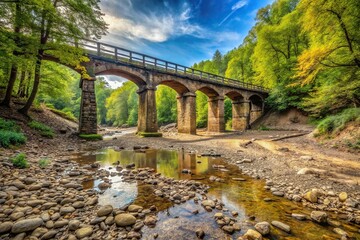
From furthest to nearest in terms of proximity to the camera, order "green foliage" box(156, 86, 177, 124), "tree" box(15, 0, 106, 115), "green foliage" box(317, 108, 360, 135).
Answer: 1. "green foliage" box(156, 86, 177, 124)
2. "tree" box(15, 0, 106, 115)
3. "green foliage" box(317, 108, 360, 135)

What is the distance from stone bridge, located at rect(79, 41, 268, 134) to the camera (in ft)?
39.2

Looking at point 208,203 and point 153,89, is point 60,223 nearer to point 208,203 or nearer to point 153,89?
point 208,203

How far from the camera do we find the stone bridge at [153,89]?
12.0 metres

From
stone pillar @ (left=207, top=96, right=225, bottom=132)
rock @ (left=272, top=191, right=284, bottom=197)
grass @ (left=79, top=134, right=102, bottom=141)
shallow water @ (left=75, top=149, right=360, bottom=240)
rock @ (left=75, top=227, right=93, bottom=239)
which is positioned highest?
stone pillar @ (left=207, top=96, right=225, bottom=132)

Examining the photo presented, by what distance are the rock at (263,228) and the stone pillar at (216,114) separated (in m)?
18.7

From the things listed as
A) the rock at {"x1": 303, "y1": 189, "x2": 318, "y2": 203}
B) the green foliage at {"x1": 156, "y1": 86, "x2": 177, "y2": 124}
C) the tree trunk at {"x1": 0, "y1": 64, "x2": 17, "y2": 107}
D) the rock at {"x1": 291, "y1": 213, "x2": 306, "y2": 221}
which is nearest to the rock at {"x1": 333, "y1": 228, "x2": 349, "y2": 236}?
the rock at {"x1": 291, "y1": 213, "x2": 306, "y2": 221}

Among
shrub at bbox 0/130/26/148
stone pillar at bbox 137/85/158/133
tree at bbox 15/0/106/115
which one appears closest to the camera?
shrub at bbox 0/130/26/148

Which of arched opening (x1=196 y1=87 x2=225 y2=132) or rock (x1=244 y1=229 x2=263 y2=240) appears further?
arched opening (x1=196 y1=87 x2=225 y2=132)

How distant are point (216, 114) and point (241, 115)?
618cm

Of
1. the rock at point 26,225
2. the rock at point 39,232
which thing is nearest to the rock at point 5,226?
the rock at point 26,225

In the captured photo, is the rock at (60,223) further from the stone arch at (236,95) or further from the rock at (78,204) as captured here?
the stone arch at (236,95)

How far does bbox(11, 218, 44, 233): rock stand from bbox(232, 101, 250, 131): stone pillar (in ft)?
81.2

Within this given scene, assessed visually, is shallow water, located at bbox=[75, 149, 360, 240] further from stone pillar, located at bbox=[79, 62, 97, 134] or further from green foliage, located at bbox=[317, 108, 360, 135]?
stone pillar, located at bbox=[79, 62, 97, 134]

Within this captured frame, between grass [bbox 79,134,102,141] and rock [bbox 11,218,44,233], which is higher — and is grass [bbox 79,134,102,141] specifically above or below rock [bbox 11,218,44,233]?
above
